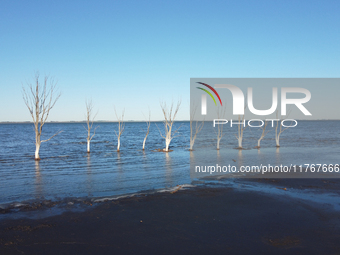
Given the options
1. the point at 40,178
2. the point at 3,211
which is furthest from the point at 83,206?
the point at 40,178

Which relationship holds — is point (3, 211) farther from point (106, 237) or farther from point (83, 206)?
point (106, 237)

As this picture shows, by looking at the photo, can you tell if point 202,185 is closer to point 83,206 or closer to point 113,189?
point 113,189

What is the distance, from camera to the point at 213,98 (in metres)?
25.8


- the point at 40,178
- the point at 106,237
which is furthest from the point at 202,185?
the point at 40,178

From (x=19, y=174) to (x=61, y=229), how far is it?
32.9 ft

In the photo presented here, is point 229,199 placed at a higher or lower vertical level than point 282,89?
lower

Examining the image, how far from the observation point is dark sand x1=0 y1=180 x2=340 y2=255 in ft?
17.2

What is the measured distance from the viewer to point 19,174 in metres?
14.3

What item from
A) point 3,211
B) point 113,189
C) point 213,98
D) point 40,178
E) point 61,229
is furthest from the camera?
point 213,98

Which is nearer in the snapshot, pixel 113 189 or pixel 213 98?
pixel 113 189

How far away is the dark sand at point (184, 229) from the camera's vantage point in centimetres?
525

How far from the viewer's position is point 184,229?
6215mm

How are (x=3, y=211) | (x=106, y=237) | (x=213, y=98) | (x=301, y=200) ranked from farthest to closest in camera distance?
(x=213, y=98)
(x=301, y=200)
(x=3, y=211)
(x=106, y=237)

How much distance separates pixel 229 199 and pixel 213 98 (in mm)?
18072
